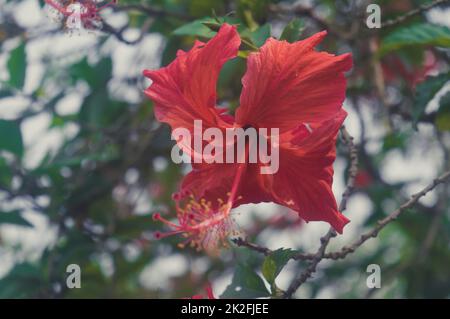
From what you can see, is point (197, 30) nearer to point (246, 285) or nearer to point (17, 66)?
point (246, 285)

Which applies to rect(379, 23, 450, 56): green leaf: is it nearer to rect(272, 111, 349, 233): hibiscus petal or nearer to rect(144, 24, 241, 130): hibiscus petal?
rect(272, 111, 349, 233): hibiscus petal

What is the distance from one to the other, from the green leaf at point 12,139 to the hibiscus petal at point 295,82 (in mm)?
1038

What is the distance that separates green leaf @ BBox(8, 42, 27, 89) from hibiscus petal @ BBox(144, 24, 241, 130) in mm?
945

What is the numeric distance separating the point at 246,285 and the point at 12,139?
101 cm

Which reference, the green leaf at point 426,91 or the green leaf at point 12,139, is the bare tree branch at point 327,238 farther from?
the green leaf at point 12,139

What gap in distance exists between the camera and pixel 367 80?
2.49m

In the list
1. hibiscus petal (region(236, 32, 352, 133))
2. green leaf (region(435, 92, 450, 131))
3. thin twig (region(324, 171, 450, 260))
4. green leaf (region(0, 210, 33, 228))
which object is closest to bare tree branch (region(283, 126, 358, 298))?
thin twig (region(324, 171, 450, 260))

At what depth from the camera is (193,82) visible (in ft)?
4.63

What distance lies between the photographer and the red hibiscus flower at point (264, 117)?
136cm

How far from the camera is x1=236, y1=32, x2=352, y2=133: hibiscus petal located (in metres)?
1.36

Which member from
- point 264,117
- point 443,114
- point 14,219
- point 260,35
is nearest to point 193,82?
point 264,117
